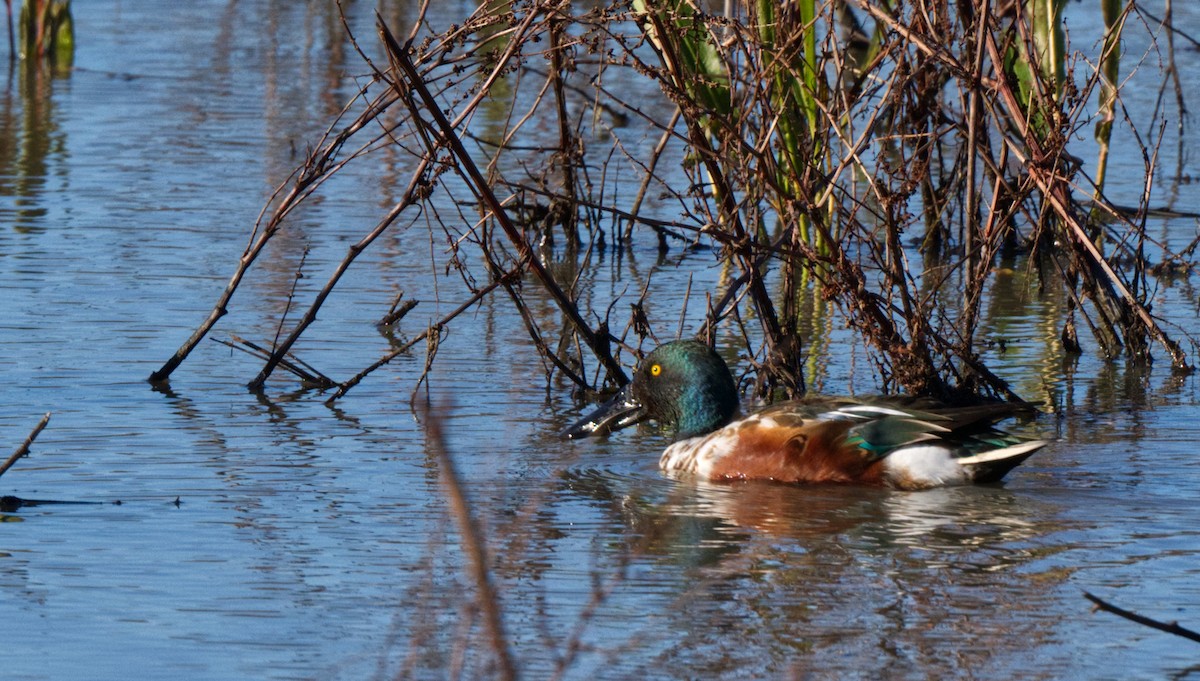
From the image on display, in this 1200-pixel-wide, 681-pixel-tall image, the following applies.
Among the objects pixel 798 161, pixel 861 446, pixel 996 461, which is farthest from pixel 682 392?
pixel 798 161

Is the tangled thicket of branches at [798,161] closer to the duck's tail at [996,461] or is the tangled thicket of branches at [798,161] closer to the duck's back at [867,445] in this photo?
the duck's back at [867,445]

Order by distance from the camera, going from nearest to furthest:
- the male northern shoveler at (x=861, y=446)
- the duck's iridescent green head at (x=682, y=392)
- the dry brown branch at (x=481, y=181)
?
the dry brown branch at (x=481, y=181)
the male northern shoveler at (x=861, y=446)
the duck's iridescent green head at (x=682, y=392)

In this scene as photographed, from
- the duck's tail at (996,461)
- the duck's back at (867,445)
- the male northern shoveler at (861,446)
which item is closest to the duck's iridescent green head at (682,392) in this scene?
the male northern shoveler at (861,446)

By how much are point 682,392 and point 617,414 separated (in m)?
0.25

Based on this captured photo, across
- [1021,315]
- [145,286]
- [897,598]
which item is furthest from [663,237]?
[897,598]

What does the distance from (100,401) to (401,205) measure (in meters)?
1.39

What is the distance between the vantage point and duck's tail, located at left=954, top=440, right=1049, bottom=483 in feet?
20.6

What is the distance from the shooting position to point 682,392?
709cm

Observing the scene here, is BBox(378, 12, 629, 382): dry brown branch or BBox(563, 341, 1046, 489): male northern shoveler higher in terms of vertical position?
BBox(378, 12, 629, 382): dry brown branch

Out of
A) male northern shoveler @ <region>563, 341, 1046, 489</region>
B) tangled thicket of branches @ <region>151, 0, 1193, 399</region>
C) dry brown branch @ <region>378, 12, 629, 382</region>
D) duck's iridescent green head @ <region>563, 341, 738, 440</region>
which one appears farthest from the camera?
duck's iridescent green head @ <region>563, 341, 738, 440</region>

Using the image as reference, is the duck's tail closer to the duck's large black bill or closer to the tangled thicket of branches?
the tangled thicket of branches

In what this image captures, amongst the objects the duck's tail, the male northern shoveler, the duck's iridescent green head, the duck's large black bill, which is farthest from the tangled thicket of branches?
the duck's tail

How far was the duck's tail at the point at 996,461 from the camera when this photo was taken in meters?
6.27

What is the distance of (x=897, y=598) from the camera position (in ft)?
16.8
